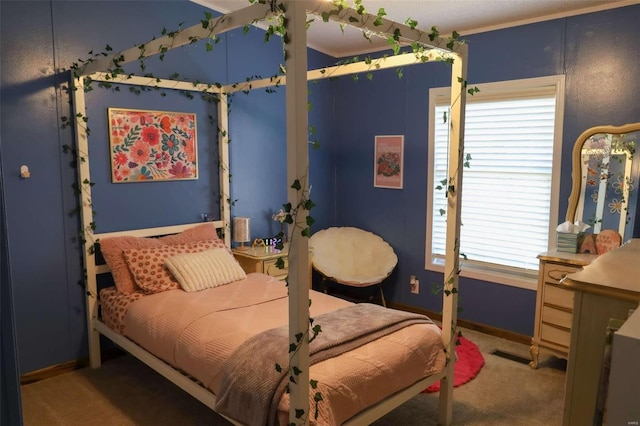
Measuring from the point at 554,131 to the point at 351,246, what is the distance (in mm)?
2109

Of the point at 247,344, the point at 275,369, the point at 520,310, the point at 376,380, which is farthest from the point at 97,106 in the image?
the point at 520,310

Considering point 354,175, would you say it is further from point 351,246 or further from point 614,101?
point 614,101

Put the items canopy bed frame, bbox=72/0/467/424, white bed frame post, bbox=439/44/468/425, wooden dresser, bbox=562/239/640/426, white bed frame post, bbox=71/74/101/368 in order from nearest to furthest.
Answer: wooden dresser, bbox=562/239/640/426
canopy bed frame, bbox=72/0/467/424
white bed frame post, bbox=439/44/468/425
white bed frame post, bbox=71/74/101/368

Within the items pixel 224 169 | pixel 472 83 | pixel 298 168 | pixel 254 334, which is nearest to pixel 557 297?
pixel 472 83

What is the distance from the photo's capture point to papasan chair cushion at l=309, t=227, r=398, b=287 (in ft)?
14.8

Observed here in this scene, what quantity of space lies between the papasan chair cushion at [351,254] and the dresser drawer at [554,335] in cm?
145

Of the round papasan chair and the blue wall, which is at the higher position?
the blue wall

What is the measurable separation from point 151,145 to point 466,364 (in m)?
2.83

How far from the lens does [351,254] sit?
15.7 ft

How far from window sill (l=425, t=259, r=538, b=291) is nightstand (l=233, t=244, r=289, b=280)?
1477 mm

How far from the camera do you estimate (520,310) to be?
3889 millimetres

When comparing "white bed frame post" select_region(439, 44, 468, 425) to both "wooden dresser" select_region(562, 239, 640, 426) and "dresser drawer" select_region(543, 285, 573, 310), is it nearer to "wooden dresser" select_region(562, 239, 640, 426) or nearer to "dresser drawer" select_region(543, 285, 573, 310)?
"wooden dresser" select_region(562, 239, 640, 426)

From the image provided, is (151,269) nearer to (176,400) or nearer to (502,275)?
(176,400)

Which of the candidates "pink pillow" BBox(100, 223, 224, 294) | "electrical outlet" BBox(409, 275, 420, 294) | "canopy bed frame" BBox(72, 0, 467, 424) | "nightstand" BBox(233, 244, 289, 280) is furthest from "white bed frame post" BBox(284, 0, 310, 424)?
"electrical outlet" BBox(409, 275, 420, 294)
